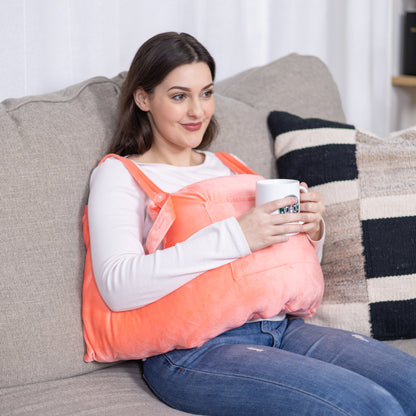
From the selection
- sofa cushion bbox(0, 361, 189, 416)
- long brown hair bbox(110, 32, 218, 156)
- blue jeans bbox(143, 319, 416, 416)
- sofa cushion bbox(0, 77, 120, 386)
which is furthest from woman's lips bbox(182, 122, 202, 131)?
sofa cushion bbox(0, 361, 189, 416)

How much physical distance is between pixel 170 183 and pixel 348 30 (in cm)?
129

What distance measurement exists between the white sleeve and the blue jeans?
155mm

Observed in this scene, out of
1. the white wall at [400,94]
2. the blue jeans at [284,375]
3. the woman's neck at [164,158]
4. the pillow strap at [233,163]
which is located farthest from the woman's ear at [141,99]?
the white wall at [400,94]

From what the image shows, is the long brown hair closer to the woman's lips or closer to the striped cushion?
the woman's lips

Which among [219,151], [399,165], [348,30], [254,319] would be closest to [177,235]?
[254,319]

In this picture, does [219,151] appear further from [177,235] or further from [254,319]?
[254,319]

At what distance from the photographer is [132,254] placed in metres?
1.13

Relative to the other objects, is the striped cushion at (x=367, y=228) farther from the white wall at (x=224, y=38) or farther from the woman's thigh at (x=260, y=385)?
the white wall at (x=224, y=38)

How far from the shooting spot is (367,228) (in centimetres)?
134

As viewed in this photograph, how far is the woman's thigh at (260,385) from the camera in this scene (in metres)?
0.98

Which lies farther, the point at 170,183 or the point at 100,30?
the point at 100,30

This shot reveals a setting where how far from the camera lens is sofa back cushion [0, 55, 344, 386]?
1.14 meters

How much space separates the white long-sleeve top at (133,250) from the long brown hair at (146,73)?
0.12m

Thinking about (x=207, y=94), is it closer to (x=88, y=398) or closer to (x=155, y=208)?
(x=155, y=208)
